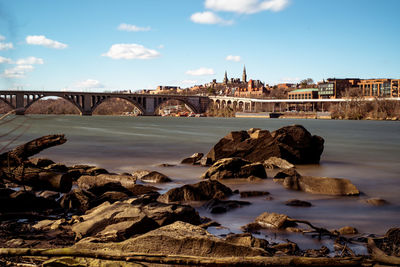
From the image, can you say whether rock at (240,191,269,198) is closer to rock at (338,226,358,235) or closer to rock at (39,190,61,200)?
rock at (338,226,358,235)

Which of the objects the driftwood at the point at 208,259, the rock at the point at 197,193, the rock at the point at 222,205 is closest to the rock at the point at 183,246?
the driftwood at the point at 208,259

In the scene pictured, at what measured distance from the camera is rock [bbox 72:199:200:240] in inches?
189

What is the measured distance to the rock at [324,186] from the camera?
9.05m

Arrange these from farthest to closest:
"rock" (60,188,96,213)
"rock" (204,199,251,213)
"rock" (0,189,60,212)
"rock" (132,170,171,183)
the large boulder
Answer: the large boulder, "rock" (132,170,171,183), "rock" (204,199,251,213), "rock" (60,188,96,213), "rock" (0,189,60,212)

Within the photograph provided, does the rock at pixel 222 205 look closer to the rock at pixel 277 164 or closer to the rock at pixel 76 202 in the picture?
the rock at pixel 76 202

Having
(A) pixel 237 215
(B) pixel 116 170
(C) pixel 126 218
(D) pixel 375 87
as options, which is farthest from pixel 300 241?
(D) pixel 375 87

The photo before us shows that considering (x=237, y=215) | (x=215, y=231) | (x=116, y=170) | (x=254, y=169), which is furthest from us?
(x=116, y=170)

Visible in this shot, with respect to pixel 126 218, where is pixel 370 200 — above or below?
below

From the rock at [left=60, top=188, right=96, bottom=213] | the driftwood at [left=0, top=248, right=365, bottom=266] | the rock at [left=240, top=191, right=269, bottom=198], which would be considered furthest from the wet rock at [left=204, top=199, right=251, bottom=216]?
the driftwood at [left=0, top=248, right=365, bottom=266]

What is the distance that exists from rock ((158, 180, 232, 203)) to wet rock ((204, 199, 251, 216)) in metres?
0.52

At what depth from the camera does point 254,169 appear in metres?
11.2

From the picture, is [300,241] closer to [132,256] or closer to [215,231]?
[215,231]

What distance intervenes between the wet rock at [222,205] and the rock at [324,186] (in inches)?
82.9

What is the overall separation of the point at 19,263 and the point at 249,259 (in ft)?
6.96
